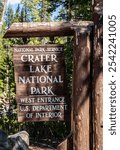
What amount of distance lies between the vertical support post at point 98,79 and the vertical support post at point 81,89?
3.7 inches

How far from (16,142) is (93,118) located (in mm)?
2876

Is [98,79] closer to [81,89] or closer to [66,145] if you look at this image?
[81,89]

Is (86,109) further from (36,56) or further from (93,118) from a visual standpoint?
(36,56)

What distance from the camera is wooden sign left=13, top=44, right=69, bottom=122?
482cm

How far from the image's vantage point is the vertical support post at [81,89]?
4773 mm

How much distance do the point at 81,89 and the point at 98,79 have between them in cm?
22

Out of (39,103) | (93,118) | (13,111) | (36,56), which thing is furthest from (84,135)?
(13,111)

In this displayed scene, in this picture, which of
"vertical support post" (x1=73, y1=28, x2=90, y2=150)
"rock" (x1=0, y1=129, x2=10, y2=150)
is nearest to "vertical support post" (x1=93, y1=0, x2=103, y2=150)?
"vertical support post" (x1=73, y1=28, x2=90, y2=150)

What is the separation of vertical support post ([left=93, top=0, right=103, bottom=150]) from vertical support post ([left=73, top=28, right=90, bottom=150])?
0.31ft

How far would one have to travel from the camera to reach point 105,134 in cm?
450

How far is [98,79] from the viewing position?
4.71 metres

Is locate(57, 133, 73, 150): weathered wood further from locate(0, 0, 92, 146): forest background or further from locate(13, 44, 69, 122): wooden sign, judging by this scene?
locate(0, 0, 92, 146): forest background

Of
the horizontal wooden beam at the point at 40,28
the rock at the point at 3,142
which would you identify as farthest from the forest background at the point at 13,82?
the horizontal wooden beam at the point at 40,28

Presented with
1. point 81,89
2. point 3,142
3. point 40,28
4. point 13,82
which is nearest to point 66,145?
point 81,89
